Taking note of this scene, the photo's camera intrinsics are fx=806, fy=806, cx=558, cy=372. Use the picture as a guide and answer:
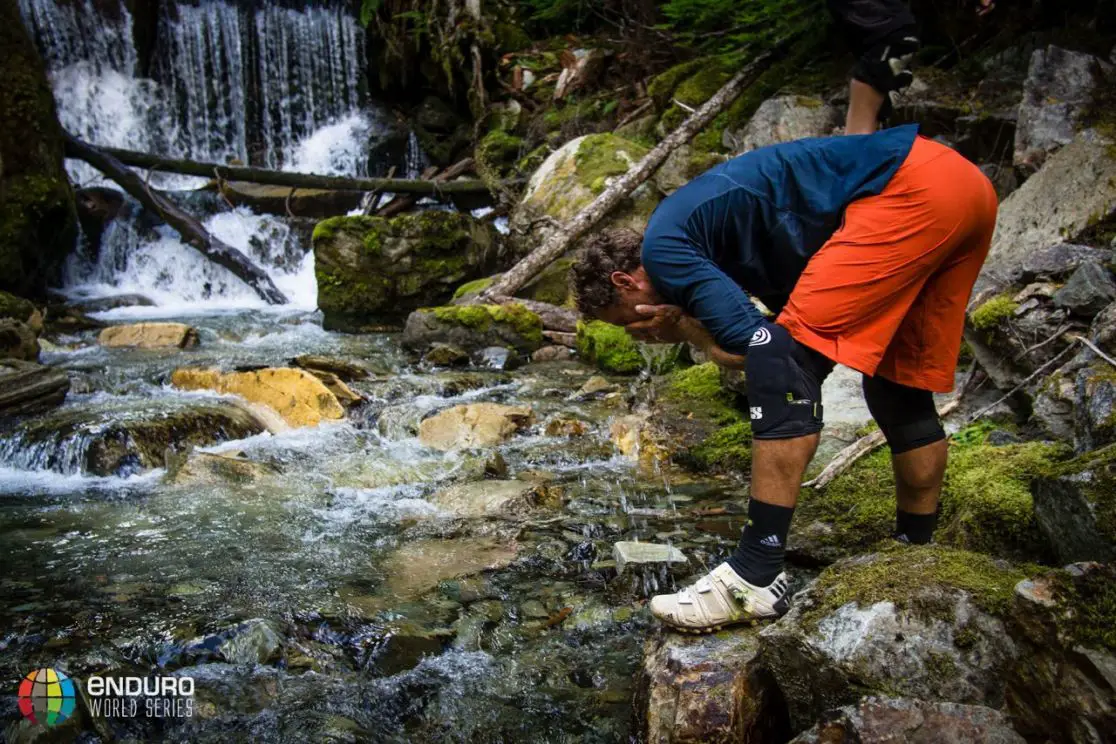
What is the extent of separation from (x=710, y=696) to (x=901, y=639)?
60 cm

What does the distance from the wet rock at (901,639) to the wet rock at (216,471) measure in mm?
4334

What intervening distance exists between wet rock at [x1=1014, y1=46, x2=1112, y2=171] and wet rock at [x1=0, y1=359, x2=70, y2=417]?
8509mm

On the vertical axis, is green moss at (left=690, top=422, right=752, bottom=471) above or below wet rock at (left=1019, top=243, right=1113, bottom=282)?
below

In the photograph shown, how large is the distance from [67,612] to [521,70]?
52.2 feet

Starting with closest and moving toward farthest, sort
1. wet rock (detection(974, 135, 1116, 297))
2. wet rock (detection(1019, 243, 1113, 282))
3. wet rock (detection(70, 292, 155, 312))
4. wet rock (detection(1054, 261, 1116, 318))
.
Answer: wet rock (detection(1054, 261, 1116, 318))
wet rock (detection(1019, 243, 1113, 282))
wet rock (detection(974, 135, 1116, 297))
wet rock (detection(70, 292, 155, 312))

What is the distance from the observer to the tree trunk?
36.0 feet

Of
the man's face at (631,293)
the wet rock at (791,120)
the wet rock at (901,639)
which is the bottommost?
the wet rock at (901,639)

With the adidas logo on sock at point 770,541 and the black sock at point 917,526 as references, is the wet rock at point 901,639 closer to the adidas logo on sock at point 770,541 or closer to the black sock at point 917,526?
the adidas logo on sock at point 770,541

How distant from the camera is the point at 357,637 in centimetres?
342

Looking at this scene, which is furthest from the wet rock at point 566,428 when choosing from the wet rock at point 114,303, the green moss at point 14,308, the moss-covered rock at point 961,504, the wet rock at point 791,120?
the wet rock at point 114,303

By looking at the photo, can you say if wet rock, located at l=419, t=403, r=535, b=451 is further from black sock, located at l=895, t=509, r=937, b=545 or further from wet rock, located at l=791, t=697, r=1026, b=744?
wet rock, located at l=791, t=697, r=1026, b=744

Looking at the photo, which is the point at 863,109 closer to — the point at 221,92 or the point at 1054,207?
the point at 1054,207

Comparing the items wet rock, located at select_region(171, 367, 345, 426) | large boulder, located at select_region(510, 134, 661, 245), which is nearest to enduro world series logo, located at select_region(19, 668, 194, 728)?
wet rock, located at select_region(171, 367, 345, 426)

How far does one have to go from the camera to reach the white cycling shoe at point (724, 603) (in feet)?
8.99
